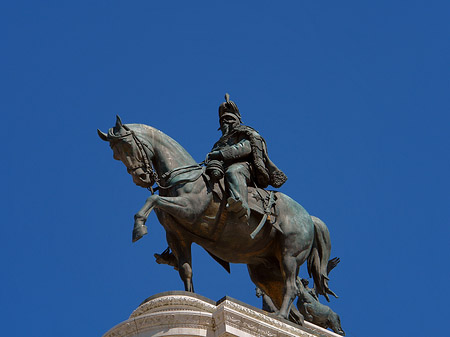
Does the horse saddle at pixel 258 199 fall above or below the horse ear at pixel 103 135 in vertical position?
below

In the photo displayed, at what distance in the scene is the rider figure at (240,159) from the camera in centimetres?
2141

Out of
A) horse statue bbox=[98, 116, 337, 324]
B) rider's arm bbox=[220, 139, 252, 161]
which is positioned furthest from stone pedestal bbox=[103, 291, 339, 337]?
rider's arm bbox=[220, 139, 252, 161]

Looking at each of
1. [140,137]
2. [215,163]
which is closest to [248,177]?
[215,163]

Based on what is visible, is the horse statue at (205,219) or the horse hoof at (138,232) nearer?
the horse hoof at (138,232)

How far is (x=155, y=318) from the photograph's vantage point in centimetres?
1950

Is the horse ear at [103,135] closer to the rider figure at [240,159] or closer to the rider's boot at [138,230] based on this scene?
the rider figure at [240,159]

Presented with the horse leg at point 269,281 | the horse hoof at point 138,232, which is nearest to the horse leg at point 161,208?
the horse hoof at point 138,232

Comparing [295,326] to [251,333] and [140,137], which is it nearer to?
[251,333]

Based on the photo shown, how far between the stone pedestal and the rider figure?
2.26 m

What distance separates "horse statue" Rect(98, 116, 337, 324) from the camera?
21.3 metres

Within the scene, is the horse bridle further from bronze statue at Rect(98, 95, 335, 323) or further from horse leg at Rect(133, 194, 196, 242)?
horse leg at Rect(133, 194, 196, 242)

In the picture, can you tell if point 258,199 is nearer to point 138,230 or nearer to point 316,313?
point 316,313

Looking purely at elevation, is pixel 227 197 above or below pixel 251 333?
above

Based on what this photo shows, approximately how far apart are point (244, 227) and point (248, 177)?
100cm
